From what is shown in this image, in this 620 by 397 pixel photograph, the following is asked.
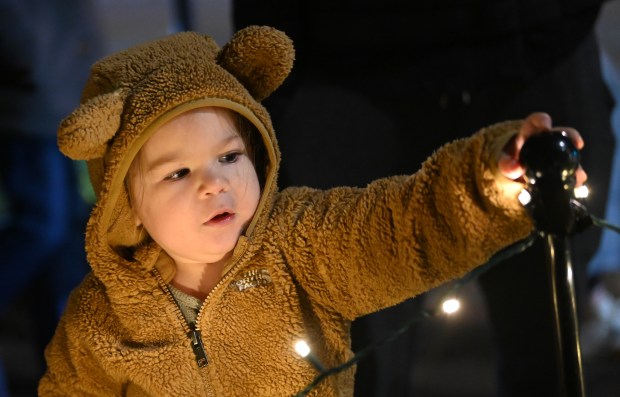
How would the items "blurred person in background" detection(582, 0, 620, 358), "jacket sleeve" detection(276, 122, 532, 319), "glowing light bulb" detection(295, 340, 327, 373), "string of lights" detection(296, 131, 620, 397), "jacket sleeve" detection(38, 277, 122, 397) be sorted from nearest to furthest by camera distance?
"string of lights" detection(296, 131, 620, 397), "jacket sleeve" detection(276, 122, 532, 319), "glowing light bulb" detection(295, 340, 327, 373), "jacket sleeve" detection(38, 277, 122, 397), "blurred person in background" detection(582, 0, 620, 358)

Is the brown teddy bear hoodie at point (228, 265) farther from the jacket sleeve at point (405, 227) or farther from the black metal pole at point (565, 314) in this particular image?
the black metal pole at point (565, 314)

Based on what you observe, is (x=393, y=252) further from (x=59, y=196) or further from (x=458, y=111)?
(x=59, y=196)

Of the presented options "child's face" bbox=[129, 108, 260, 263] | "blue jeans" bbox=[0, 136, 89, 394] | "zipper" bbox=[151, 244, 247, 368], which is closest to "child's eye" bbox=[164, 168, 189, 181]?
"child's face" bbox=[129, 108, 260, 263]

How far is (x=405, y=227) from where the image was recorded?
0.88m

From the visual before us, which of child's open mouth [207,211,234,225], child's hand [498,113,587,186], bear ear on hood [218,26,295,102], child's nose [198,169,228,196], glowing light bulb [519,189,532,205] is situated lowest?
glowing light bulb [519,189,532,205]

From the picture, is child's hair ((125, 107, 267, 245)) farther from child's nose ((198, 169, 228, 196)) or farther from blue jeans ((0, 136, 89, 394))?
blue jeans ((0, 136, 89, 394))

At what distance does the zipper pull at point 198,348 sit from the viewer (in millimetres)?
1012

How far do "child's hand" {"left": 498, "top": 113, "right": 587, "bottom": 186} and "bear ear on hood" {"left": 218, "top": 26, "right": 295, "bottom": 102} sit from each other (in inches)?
12.4

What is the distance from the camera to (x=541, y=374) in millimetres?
1292

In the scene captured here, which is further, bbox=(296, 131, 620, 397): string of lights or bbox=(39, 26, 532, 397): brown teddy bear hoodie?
bbox=(39, 26, 532, 397): brown teddy bear hoodie

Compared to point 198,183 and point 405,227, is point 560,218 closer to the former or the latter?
point 405,227

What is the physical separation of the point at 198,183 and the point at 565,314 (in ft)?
1.38

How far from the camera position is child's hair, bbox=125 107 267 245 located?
0.99 m

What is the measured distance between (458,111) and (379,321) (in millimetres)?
332
